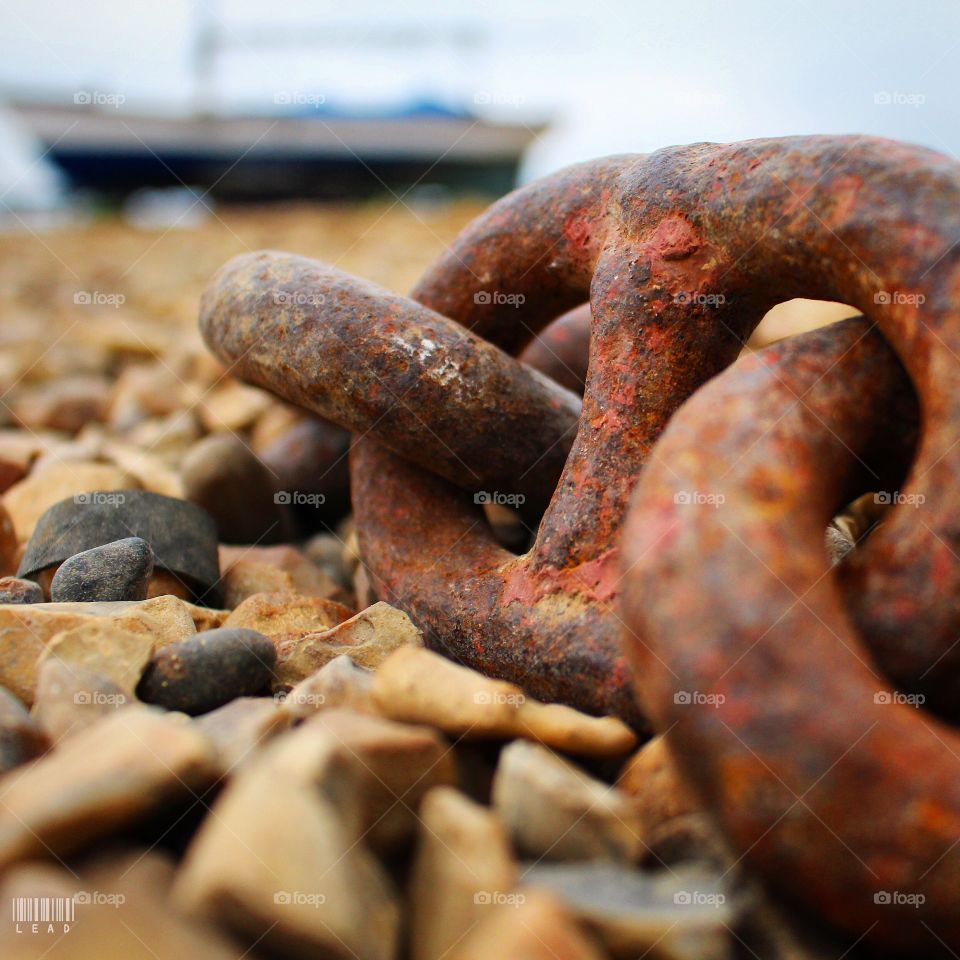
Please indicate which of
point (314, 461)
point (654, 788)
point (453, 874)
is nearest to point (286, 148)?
point (314, 461)

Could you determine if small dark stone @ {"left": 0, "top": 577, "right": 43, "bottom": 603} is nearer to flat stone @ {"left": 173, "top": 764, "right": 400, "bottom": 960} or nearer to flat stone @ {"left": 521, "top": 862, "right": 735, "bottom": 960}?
flat stone @ {"left": 173, "top": 764, "right": 400, "bottom": 960}

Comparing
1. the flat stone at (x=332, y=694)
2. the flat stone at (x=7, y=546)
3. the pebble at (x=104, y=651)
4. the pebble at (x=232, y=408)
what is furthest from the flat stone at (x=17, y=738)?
the pebble at (x=232, y=408)

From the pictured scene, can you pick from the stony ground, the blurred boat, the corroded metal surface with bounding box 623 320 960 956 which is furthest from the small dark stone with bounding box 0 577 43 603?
the blurred boat

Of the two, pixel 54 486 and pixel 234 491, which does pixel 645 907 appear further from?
pixel 54 486

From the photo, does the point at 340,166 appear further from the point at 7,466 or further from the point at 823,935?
the point at 823,935

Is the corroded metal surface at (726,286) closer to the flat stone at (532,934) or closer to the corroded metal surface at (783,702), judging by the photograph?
the corroded metal surface at (783,702)

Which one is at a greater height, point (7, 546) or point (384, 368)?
point (384, 368)

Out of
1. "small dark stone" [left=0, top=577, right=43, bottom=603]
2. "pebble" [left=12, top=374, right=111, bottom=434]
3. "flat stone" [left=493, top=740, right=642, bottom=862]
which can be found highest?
"flat stone" [left=493, top=740, right=642, bottom=862]
